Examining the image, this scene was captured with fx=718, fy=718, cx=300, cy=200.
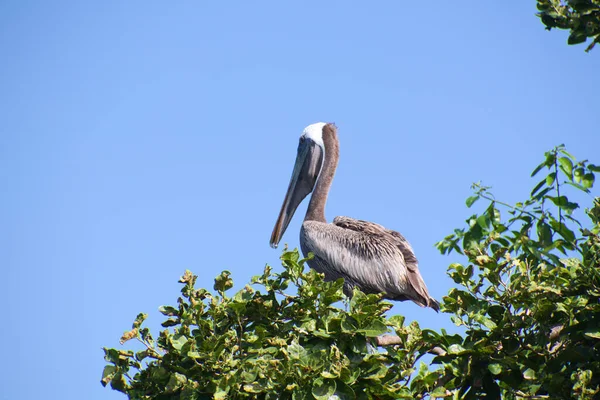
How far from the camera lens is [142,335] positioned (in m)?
4.59

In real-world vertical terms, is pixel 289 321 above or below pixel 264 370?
above

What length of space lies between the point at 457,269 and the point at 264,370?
1566mm

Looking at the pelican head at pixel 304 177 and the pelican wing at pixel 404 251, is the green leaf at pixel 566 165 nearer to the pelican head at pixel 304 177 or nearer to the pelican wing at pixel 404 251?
the pelican wing at pixel 404 251

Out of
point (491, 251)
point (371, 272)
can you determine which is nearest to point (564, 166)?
point (491, 251)

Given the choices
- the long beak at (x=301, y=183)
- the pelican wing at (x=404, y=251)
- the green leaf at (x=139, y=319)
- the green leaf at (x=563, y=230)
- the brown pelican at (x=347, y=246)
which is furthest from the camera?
the long beak at (x=301, y=183)

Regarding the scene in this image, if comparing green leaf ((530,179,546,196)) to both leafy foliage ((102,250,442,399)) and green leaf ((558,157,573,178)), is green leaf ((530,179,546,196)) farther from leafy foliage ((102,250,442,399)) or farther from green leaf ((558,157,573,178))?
leafy foliage ((102,250,442,399))

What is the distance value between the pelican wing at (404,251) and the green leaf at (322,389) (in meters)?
4.20

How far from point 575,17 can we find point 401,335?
8.51ft

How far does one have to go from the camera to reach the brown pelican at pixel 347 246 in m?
8.36

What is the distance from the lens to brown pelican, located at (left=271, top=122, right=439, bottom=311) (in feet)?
27.4

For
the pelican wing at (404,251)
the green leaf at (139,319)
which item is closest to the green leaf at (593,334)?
the green leaf at (139,319)

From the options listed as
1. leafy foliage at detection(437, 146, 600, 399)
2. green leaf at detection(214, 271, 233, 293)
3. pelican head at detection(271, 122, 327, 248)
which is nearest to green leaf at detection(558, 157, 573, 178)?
leafy foliage at detection(437, 146, 600, 399)

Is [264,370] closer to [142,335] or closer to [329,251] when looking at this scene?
[142,335]

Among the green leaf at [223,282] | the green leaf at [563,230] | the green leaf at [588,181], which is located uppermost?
the green leaf at [223,282]
